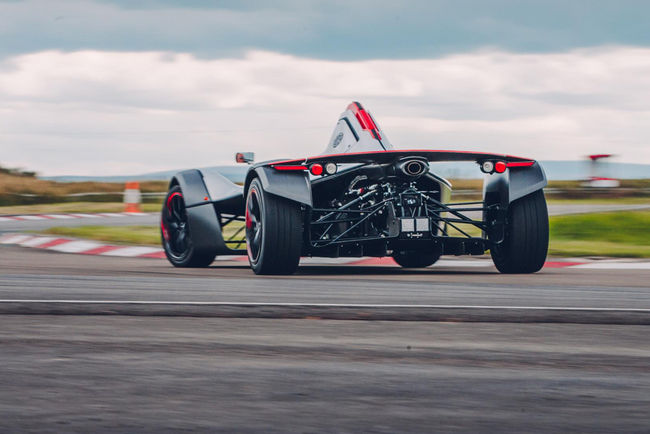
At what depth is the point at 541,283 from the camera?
286 inches

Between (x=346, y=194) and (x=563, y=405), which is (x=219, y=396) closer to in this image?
(x=563, y=405)

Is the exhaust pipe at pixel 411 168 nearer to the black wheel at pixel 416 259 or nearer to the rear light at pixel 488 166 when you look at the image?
the rear light at pixel 488 166

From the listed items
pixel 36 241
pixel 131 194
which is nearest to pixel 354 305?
pixel 36 241

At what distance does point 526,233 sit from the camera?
8.47 meters

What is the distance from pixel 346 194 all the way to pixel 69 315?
417cm

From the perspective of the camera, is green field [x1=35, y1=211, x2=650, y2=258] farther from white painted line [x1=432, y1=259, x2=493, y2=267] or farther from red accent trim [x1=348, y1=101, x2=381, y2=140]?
red accent trim [x1=348, y1=101, x2=381, y2=140]

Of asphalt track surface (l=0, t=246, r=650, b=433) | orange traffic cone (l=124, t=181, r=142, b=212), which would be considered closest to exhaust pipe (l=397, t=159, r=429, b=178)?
asphalt track surface (l=0, t=246, r=650, b=433)

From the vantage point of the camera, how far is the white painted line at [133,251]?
12414 millimetres

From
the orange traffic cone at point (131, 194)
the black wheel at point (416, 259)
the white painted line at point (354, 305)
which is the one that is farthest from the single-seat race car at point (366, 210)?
the orange traffic cone at point (131, 194)

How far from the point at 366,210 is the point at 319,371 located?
470 cm

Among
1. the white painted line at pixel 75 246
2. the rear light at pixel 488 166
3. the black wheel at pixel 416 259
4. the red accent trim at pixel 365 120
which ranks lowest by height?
the black wheel at pixel 416 259

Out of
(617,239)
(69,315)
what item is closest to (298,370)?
(69,315)

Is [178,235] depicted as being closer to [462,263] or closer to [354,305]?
[462,263]

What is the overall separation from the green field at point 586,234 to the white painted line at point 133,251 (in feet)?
4.54
